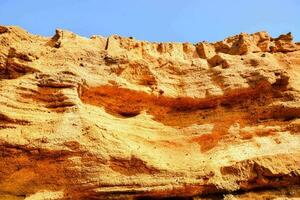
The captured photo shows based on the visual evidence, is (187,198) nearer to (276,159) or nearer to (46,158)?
(276,159)

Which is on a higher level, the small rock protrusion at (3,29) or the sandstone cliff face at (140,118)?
the small rock protrusion at (3,29)

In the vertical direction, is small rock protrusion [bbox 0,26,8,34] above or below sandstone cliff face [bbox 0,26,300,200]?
above

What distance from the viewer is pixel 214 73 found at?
634 inches

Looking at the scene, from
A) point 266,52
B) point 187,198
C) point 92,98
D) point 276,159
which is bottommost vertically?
point 187,198

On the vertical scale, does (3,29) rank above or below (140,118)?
above

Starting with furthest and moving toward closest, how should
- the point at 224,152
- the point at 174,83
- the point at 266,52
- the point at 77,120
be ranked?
the point at 266,52 < the point at 174,83 < the point at 224,152 < the point at 77,120

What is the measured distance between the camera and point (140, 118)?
1515 cm

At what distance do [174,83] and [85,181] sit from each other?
16.2 ft

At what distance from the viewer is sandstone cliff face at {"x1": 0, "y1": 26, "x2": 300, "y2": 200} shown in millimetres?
12750

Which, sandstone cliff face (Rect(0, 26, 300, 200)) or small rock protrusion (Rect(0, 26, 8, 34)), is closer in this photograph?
sandstone cliff face (Rect(0, 26, 300, 200))

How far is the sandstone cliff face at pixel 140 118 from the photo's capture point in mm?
12750

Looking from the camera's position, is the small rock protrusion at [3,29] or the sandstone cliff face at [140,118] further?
the small rock protrusion at [3,29]

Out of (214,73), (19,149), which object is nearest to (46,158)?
(19,149)

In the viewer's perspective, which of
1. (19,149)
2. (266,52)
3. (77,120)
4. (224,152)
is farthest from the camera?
(266,52)
